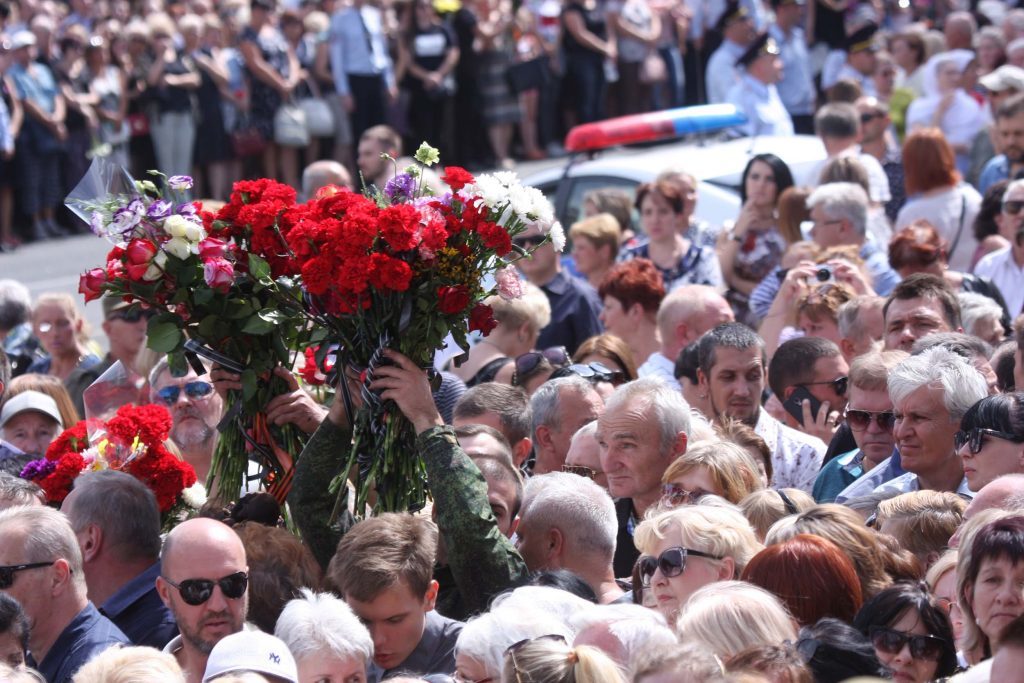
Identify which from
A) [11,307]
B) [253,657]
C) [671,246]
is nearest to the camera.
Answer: [253,657]

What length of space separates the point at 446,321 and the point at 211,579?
115 cm

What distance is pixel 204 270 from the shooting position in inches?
215

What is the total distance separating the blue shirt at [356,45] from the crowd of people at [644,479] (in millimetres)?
5692

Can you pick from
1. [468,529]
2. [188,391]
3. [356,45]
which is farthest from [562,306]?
[356,45]

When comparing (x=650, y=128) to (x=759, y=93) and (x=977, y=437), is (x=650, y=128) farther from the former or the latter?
(x=977, y=437)

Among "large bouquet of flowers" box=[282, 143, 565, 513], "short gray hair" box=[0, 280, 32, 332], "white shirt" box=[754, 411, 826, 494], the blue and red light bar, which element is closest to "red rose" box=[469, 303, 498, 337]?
"large bouquet of flowers" box=[282, 143, 565, 513]

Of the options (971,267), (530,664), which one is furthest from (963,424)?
(971,267)

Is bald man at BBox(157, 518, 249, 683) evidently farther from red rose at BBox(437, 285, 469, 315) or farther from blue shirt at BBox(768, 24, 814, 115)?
blue shirt at BBox(768, 24, 814, 115)

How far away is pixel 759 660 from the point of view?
3994 mm

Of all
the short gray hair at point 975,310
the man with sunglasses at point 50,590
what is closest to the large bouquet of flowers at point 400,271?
the man with sunglasses at point 50,590

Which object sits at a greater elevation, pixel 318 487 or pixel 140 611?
pixel 318 487

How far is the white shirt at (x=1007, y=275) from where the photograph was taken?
8867 millimetres

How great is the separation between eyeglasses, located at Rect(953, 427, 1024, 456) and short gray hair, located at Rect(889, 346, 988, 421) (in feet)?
1.13

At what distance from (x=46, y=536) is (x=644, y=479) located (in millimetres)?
2224
